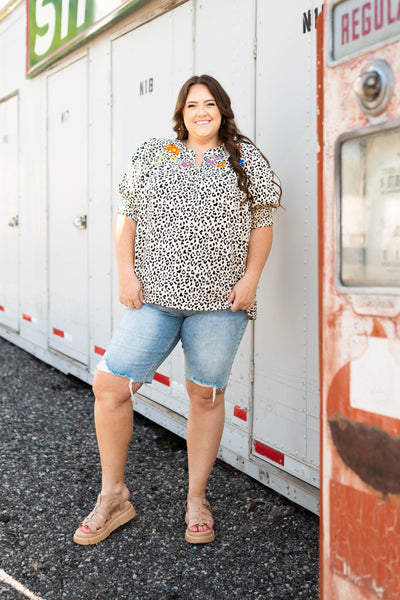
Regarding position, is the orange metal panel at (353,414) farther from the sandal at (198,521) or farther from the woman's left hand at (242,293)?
the sandal at (198,521)

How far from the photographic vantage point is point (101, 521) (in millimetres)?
2537

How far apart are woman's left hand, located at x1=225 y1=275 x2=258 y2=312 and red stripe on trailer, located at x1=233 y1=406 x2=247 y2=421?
3.02 feet

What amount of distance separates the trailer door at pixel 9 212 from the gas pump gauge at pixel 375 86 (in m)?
4.98

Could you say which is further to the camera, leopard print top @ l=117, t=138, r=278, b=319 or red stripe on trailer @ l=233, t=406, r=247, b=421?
red stripe on trailer @ l=233, t=406, r=247, b=421

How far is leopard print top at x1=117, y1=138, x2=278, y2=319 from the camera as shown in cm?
225

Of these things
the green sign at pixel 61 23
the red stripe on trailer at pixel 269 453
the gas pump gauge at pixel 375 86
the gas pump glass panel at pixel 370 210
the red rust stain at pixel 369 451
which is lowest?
the red stripe on trailer at pixel 269 453

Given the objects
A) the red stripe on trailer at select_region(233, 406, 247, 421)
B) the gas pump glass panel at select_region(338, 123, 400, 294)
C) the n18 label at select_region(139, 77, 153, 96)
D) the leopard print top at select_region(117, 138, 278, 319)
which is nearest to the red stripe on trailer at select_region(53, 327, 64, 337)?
the n18 label at select_region(139, 77, 153, 96)

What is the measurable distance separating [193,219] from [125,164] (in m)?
1.90

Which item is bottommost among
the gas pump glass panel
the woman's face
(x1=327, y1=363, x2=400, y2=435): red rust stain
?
(x1=327, y1=363, x2=400, y2=435): red rust stain

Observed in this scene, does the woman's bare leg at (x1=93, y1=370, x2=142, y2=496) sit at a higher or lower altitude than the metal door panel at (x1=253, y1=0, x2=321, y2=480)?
lower

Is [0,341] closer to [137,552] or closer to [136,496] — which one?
[136,496]

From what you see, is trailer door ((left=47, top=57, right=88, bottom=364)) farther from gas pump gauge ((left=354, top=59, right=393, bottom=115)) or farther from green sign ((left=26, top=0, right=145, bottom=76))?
gas pump gauge ((left=354, top=59, right=393, bottom=115))

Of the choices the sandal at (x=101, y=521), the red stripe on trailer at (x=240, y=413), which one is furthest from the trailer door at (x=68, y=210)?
the sandal at (x=101, y=521)

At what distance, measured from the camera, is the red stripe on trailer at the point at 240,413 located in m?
3.09
